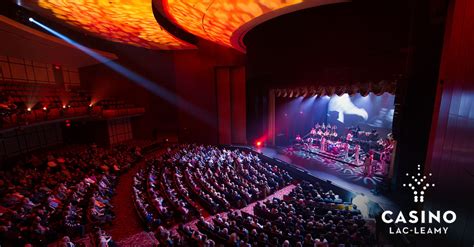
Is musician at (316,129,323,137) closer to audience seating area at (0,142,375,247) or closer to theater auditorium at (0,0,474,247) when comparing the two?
theater auditorium at (0,0,474,247)

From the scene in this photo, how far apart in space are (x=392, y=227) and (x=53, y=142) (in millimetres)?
18398

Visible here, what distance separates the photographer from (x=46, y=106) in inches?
446

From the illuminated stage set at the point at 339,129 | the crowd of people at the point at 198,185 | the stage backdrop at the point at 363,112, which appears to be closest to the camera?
the crowd of people at the point at 198,185

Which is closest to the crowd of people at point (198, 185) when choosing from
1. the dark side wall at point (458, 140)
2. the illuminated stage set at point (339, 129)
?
the illuminated stage set at point (339, 129)

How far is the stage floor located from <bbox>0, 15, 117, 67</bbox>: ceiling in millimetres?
12749

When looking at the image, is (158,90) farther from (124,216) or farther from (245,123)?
(124,216)

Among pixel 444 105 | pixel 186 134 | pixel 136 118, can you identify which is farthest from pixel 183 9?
pixel 136 118

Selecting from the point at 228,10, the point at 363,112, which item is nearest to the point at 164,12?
the point at 228,10

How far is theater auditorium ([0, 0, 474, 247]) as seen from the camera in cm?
470

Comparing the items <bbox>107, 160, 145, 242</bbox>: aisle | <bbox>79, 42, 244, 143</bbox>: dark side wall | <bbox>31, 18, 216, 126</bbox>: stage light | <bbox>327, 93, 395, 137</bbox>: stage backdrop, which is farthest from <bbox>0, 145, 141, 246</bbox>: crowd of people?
<bbox>327, 93, 395, 137</bbox>: stage backdrop

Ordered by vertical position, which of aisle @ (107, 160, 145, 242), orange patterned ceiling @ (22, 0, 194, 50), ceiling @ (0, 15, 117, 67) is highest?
orange patterned ceiling @ (22, 0, 194, 50)

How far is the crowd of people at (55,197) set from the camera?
17.6 ft

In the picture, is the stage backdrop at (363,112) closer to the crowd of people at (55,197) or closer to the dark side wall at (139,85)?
the dark side wall at (139,85)

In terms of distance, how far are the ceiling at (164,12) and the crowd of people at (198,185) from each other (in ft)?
19.7
